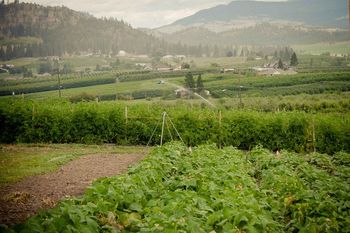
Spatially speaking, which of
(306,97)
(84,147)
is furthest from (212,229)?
(306,97)

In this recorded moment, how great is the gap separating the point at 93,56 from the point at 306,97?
77.1 metres

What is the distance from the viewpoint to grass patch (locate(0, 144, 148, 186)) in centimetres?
1628

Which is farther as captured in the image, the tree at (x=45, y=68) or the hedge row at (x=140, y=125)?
the tree at (x=45, y=68)

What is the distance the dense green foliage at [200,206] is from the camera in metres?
6.52

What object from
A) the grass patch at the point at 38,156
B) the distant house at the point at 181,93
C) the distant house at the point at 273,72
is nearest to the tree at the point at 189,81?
the distant house at the point at 181,93

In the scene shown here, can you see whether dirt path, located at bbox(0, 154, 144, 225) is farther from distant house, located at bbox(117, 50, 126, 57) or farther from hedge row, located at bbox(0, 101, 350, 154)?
distant house, located at bbox(117, 50, 126, 57)

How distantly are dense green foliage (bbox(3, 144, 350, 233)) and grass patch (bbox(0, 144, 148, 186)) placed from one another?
646 centimetres

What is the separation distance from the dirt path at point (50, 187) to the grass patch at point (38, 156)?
26.6 inches

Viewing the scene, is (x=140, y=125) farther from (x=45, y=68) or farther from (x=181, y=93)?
(x=45, y=68)

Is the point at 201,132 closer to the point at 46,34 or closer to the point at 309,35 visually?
the point at 46,34

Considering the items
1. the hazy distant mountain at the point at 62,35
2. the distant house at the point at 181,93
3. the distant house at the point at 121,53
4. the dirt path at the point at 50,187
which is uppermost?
the hazy distant mountain at the point at 62,35

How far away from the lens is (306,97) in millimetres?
59500

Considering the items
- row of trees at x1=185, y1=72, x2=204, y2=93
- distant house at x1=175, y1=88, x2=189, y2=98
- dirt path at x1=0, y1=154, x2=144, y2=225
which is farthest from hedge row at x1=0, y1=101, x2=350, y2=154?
row of trees at x1=185, y1=72, x2=204, y2=93

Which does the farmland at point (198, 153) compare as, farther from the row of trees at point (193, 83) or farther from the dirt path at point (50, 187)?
the row of trees at point (193, 83)
